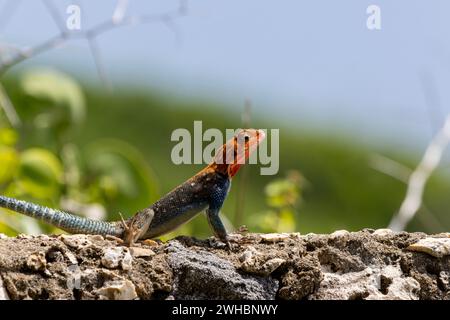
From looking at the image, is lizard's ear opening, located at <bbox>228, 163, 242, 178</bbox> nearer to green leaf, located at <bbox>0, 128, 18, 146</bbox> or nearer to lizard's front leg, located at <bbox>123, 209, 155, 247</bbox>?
lizard's front leg, located at <bbox>123, 209, 155, 247</bbox>

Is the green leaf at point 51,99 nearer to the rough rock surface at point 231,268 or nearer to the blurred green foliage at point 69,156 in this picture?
the blurred green foliage at point 69,156

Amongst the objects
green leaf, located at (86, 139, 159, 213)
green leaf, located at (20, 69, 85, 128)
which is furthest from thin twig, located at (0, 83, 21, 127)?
green leaf, located at (86, 139, 159, 213)

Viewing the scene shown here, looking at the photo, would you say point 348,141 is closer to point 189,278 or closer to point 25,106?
point 25,106

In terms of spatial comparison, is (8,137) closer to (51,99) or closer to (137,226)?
(51,99)

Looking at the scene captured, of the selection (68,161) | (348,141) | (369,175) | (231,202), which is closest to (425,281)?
(68,161)

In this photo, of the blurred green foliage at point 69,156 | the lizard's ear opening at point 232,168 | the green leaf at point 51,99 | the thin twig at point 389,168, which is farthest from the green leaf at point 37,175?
the thin twig at point 389,168
